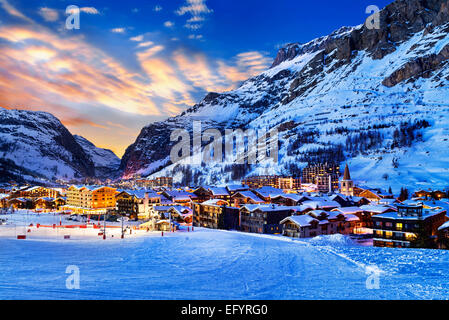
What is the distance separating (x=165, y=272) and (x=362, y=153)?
6007 inches

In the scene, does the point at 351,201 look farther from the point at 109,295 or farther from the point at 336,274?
the point at 109,295

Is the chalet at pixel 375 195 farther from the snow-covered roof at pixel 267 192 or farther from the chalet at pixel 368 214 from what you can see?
the chalet at pixel 368 214

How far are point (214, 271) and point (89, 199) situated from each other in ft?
277

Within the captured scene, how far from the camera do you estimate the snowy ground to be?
15352 mm

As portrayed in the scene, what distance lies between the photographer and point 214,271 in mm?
19688

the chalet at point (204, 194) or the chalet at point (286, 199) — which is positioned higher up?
the chalet at point (204, 194)

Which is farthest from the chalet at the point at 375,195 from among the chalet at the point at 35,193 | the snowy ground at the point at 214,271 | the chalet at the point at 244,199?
the chalet at the point at 35,193

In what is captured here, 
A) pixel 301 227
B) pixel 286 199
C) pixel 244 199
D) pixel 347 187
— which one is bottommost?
pixel 301 227

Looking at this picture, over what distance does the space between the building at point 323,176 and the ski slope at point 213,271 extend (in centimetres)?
11131

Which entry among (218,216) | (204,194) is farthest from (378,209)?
(204,194)

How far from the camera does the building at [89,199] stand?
3698 inches

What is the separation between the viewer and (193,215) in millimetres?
65250

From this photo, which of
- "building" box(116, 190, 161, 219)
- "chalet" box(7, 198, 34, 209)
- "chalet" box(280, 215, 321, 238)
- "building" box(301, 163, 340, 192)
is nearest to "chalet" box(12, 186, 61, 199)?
"chalet" box(7, 198, 34, 209)

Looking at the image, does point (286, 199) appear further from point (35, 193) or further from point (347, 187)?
point (35, 193)
